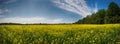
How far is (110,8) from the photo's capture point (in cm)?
Answer: 6266

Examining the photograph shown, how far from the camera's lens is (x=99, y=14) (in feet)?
226

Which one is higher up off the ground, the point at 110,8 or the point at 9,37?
the point at 110,8

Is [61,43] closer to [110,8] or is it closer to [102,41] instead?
[102,41]

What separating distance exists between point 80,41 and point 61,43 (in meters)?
0.97

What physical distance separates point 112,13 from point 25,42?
1788 inches

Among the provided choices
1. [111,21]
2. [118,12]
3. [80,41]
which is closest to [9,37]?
[80,41]

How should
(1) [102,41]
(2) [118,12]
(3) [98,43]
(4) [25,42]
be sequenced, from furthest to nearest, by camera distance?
1. (2) [118,12]
2. (1) [102,41]
3. (3) [98,43]
4. (4) [25,42]

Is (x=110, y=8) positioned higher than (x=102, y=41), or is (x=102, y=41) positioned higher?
(x=110, y=8)

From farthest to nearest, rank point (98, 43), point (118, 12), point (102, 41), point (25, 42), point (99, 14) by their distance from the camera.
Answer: point (99, 14) < point (118, 12) < point (102, 41) < point (98, 43) < point (25, 42)

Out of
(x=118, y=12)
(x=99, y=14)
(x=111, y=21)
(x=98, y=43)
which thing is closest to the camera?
(x=98, y=43)

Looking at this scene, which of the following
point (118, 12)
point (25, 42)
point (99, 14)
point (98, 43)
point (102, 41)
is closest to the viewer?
point (25, 42)

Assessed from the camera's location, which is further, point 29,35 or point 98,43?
point 29,35

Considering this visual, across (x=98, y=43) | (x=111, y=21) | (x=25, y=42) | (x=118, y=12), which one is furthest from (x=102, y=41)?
(x=118, y=12)

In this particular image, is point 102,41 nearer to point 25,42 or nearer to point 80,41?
point 80,41
